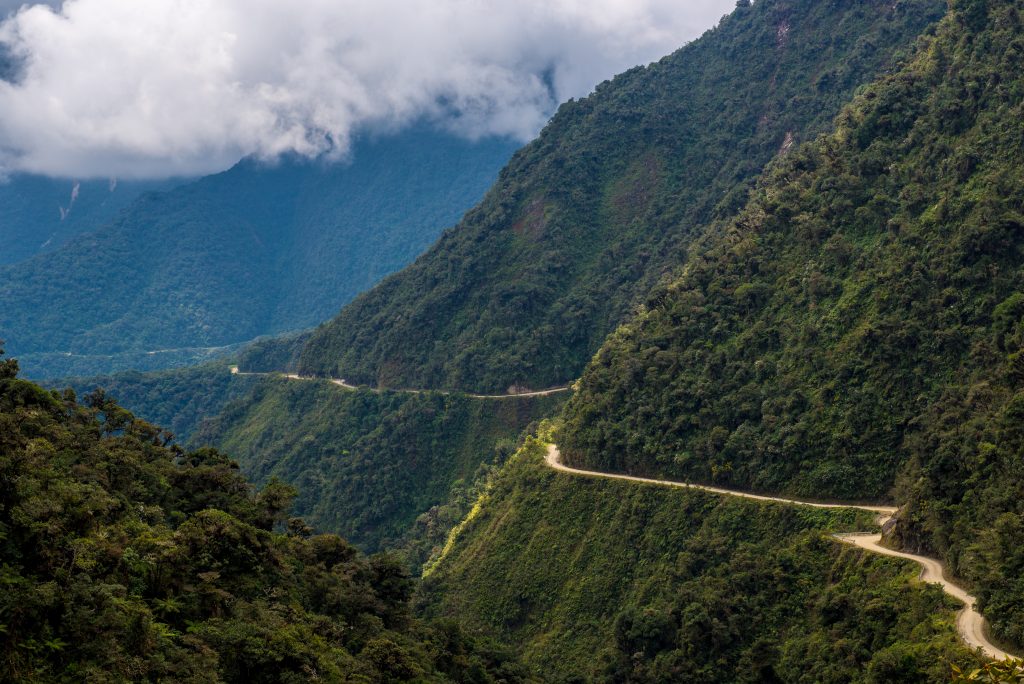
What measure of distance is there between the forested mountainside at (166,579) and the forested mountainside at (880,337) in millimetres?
19308

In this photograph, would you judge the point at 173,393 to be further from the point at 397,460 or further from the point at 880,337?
the point at 880,337

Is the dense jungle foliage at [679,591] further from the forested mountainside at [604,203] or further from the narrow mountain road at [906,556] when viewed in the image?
the forested mountainside at [604,203]

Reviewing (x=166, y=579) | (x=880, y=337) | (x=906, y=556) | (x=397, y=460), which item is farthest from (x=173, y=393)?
(x=906, y=556)

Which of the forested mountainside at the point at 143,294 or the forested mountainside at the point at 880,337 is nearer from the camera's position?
the forested mountainside at the point at 880,337

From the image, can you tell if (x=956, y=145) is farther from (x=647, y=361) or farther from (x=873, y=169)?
(x=647, y=361)

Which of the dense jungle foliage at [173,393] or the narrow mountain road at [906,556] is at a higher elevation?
the dense jungle foliage at [173,393]

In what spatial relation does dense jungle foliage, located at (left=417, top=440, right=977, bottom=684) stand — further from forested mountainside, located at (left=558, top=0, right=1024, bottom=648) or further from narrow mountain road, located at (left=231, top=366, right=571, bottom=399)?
narrow mountain road, located at (left=231, top=366, right=571, bottom=399)

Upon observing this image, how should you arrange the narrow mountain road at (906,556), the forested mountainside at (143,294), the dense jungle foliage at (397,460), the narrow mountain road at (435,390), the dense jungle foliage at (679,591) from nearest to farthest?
the narrow mountain road at (906,556) → the dense jungle foliage at (679,591) → the dense jungle foliage at (397,460) → the narrow mountain road at (435,390) → the forested mountainside at (143,294)

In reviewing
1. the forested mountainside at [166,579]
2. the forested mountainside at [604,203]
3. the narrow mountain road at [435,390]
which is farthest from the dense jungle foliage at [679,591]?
the forested mountainside at [604,203]

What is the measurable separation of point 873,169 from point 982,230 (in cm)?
1247

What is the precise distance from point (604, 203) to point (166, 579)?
8021 centimetres

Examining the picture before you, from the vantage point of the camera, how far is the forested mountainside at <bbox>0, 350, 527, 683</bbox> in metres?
22.9

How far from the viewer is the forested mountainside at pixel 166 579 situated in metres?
22.9

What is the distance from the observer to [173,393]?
12975 centimetres
